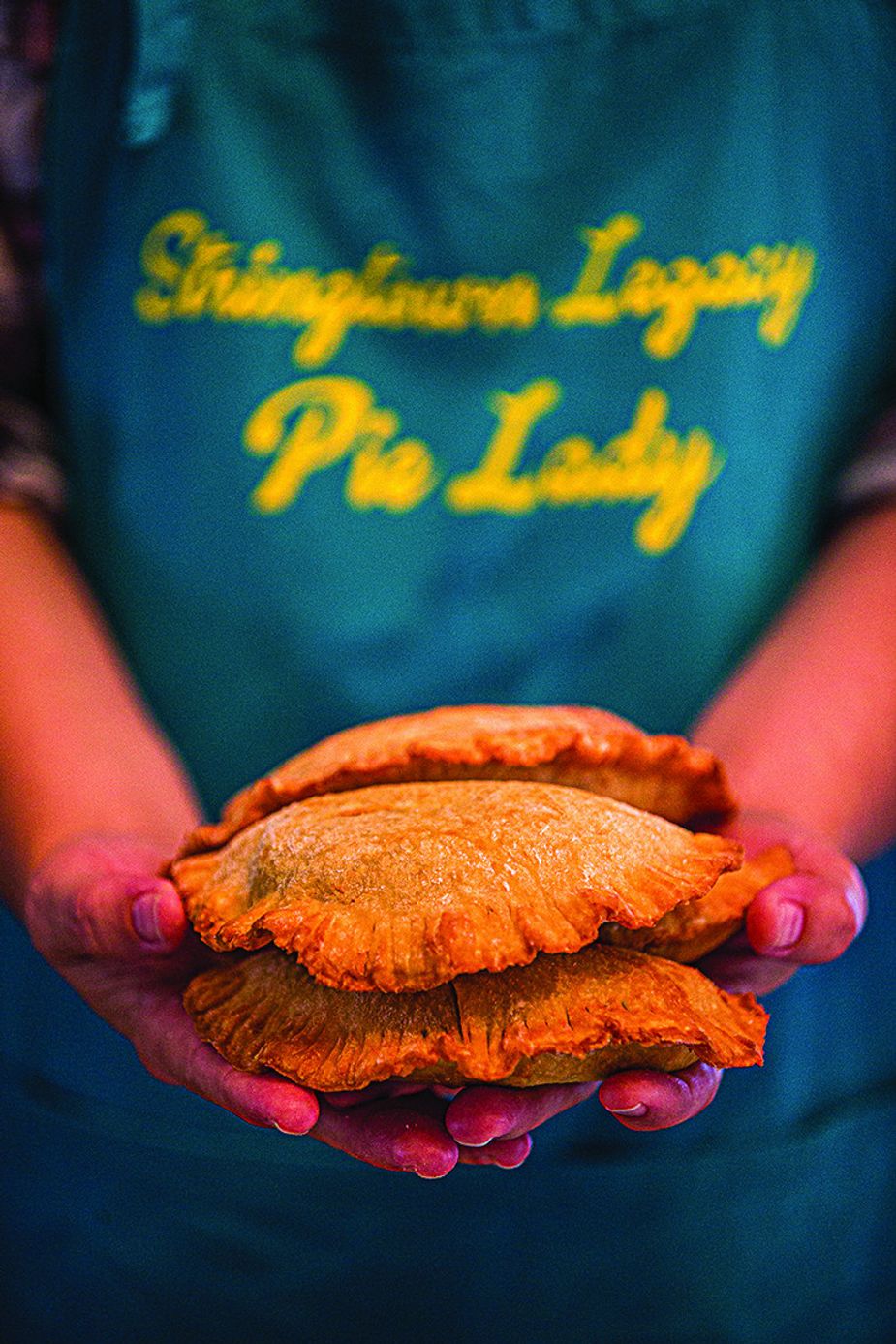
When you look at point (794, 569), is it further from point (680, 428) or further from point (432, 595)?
point (432, 595)

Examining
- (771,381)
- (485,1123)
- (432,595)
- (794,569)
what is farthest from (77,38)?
(485,1123)

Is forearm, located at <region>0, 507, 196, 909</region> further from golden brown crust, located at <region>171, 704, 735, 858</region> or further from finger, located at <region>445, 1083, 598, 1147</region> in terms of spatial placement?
finger, located at <region>445, 1083, 598, 1147</region>

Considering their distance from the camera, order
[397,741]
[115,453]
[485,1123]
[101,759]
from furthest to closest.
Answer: [115,453]
[101,759]
[397,741]
[485,1123]

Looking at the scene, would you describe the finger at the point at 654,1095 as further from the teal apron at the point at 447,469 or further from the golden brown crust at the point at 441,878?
the teal apron at the point at 447,469

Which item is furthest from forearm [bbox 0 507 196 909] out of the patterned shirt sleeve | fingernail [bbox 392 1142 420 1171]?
fingernail [bbox 392 1142 420 1171]

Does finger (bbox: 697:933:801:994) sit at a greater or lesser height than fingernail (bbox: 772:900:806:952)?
lesser

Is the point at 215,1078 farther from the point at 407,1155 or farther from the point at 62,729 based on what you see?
the point at 62,729
